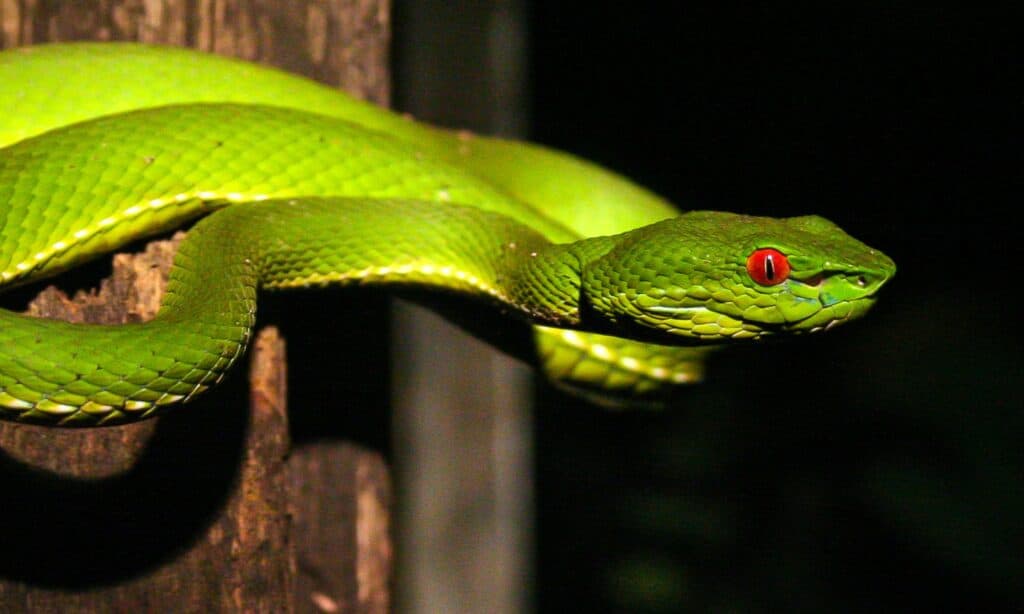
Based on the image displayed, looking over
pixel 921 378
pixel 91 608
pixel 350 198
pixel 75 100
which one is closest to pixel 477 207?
pixel 350 198

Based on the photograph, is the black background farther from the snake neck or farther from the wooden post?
the wooden post

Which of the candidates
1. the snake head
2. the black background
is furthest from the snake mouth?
the black background

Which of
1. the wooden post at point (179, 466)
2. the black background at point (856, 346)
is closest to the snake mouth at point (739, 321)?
the wooden post at point (179, 466)

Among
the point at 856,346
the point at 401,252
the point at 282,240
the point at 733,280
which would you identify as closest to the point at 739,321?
the point at 733,280

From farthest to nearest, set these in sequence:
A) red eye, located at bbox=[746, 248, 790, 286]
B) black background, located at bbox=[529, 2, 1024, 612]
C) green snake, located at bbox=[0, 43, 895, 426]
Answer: black background, located at bbox=[529, 2, 1024, 612] → red eye, located at bbox=[746, 248, 790, 286] → green snake, located at bbox=[0, 43, 895, 426]

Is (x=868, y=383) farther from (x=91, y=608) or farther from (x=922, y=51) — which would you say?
(x=91, y=608)

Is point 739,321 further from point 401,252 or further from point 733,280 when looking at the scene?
point 401,252
